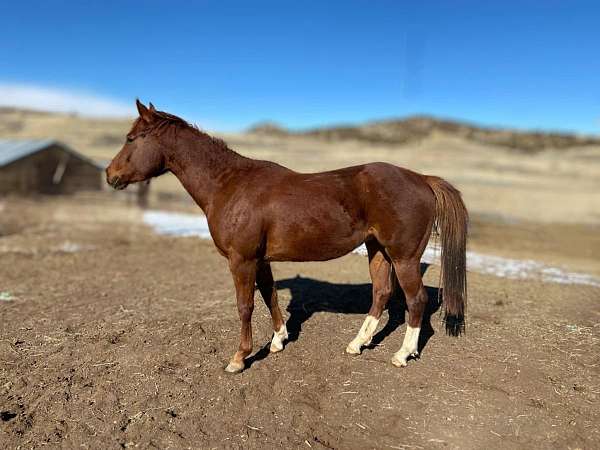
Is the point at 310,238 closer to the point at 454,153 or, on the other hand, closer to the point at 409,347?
the point at 409,347

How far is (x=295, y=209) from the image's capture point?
13.3 feet

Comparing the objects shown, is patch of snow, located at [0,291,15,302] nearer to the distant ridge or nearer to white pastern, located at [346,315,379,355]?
white pastern, located at [346,315,379,355]


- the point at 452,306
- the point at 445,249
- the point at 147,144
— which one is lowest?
the point at 452,306

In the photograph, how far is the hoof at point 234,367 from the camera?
13.7 feet

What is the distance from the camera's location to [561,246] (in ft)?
43.6

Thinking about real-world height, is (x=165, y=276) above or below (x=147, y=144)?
below

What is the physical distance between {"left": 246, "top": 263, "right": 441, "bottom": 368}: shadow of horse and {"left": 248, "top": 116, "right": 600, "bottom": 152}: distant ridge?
47495 mm

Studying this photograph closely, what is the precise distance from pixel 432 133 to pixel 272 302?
59730 mm

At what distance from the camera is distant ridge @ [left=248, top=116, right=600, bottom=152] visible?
54.7 m

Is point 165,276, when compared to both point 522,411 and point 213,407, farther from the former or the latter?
point 522,411

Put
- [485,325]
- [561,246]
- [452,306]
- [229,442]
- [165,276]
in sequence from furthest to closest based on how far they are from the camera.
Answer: [561,246], [165,276], [485,325], [452,306], [229,442]

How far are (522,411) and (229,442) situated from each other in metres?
2.44

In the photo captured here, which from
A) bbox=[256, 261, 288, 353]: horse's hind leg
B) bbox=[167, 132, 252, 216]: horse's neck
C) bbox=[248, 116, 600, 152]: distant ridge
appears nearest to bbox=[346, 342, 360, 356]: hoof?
bbox=[256, 261, 288, 353]: horse's hind leg

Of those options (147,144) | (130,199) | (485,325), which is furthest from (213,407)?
(130,199)
